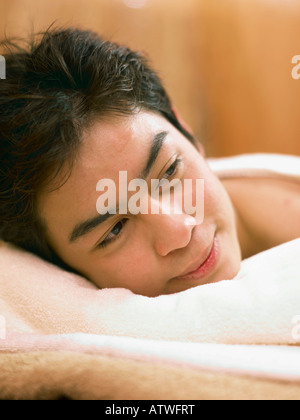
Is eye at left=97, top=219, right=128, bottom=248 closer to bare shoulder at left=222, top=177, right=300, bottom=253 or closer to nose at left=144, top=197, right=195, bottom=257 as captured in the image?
nose at left=144, top=197, right=195, bottom=257

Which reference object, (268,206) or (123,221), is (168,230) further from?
(268,206)

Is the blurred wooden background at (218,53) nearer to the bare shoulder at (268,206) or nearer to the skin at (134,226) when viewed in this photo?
the bare shoulder at (268,206)

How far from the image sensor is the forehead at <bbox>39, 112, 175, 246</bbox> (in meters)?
0.75

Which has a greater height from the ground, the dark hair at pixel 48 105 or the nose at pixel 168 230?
the dark hair at pixel 48 105

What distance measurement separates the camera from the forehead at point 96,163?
2.48 ft

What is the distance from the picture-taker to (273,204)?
1068 mm

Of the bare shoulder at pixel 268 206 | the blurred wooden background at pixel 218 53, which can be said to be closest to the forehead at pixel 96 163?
the bare shoulder at pixel 268 206

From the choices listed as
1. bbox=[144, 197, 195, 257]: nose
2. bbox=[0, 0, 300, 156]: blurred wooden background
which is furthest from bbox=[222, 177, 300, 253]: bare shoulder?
bbox=[0, 0, 300, 156]: blurred wooden background

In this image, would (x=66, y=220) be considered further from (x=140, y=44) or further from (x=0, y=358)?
(x=140, y=44)

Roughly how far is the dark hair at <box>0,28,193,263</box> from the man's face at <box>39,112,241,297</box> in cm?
3

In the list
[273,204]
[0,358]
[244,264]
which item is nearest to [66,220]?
[0,358]

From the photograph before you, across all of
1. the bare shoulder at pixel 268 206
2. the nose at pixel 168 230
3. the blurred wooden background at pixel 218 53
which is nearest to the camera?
the nose at pixel 168 230

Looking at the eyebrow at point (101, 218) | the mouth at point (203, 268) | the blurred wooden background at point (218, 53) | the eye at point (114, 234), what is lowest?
the mouth at point (203, 268)

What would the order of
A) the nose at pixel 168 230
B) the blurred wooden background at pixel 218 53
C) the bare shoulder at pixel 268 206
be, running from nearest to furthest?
1. the nose at pixel 168 230
2. the bare shoulder at pixel 268 206
3. the blurred wooden background at pixel 218 53
